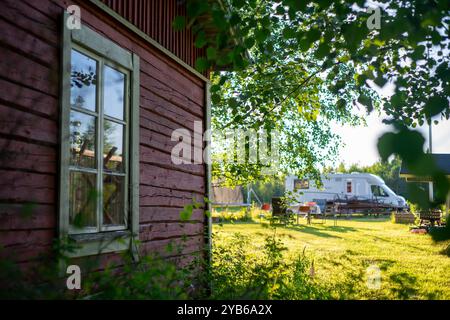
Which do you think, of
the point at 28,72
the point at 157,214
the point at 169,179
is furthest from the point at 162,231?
the point at 28,72

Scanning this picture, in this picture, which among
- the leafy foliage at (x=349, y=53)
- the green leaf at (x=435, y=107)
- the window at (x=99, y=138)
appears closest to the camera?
the green leaf at (x=435, y=107)

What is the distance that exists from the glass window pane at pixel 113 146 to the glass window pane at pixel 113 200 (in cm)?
11

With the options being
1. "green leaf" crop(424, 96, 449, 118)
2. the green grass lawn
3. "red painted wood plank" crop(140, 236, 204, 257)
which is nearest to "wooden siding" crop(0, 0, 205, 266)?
"red painted wood plank" crop(140, 236, 204, 257)

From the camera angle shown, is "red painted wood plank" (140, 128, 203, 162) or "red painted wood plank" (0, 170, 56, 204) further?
"red painted wood plank" (140, 128, 203, 162)

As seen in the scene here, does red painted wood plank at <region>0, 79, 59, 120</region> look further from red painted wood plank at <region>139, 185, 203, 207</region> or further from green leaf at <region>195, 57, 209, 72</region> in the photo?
red painted wood plank at <region>139, 185, 203, 207</region>

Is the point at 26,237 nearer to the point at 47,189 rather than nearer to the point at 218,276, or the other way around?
the point at 47,189

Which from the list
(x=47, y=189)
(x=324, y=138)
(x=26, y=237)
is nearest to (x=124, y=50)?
(x=47, y=189)

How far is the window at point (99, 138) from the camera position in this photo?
3961 millimetres

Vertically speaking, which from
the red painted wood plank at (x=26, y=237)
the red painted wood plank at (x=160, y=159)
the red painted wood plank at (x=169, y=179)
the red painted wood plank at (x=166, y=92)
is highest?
the red painted wood plank at (x=166, y=92)

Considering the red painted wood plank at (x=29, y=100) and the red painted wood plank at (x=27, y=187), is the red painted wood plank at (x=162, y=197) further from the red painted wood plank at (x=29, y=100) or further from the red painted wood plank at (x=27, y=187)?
the red painted wood plank at (x=29, y=100)

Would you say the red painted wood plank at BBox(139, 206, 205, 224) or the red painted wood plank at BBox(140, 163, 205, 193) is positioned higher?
the red painted wood plank at BBox(140, 163, 205, 193)

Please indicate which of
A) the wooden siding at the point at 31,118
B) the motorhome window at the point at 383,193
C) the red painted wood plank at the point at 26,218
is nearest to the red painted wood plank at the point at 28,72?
the wooden siding at the point at 31,118

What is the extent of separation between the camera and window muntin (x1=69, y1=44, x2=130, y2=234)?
4.13m

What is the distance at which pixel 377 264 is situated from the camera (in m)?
10.1
